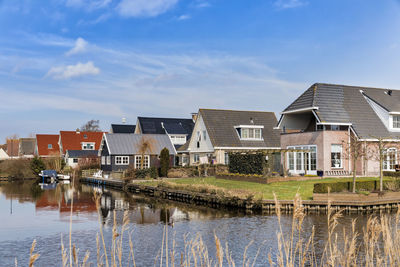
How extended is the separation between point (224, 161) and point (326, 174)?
1388 centimetres

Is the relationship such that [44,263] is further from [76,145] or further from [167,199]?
[76,145]

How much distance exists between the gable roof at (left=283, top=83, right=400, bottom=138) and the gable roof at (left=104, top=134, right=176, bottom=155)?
21490 mm

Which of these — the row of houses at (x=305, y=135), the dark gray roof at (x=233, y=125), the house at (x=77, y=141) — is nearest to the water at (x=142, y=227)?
the row of houses at (x=305, y=135)

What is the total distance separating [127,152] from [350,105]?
89.1ft

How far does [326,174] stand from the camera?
3256 centimetres

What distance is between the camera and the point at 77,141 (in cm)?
7131

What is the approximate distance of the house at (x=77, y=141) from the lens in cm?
6995

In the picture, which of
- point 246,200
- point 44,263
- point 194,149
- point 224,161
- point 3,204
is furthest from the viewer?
point 194,149

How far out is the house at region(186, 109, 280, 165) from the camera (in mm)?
44781

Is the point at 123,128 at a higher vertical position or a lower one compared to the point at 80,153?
higher

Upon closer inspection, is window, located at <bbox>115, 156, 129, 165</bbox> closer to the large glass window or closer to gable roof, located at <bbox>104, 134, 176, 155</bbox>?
gable roof, located at <bbox>104, 134, 176, 155</bbox>

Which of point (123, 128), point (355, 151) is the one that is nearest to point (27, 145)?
point (123, 128)

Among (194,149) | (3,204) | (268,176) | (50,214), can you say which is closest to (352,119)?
(268,176)

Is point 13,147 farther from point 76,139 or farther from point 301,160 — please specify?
point 301,160
